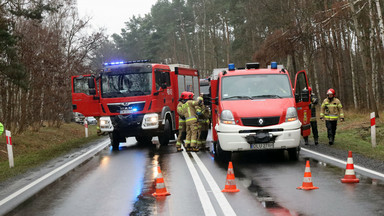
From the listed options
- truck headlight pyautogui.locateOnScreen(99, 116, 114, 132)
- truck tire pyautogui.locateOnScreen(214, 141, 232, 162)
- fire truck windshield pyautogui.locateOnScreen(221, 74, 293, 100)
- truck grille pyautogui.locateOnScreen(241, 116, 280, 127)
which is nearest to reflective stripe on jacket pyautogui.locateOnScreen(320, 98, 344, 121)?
fire truck windshield pyautogui.locateOnScreen(221, 74, 293, 100)

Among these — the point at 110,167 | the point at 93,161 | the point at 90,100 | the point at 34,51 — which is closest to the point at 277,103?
the point at 110,167

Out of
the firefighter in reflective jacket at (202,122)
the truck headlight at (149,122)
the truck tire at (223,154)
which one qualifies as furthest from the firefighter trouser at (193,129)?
the truck tire at (223,154)

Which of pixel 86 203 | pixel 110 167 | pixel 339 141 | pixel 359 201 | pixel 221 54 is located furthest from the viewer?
pixel 221 54

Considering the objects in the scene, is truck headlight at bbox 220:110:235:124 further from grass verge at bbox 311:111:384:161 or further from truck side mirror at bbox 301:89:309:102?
grass verge at bbox 311:111:384:161

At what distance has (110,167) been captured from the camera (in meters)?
12.6

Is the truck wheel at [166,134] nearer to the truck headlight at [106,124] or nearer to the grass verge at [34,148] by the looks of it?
the truck headlight at [106,124]

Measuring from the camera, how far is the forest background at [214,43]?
903 inches

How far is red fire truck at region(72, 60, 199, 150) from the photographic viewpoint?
1736 cm

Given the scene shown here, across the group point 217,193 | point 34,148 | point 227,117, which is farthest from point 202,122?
point 34,148

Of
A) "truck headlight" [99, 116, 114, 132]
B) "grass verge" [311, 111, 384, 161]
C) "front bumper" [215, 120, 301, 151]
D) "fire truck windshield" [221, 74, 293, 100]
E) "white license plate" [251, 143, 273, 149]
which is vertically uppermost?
"fire truck windshield" [221, 74, 293, 100]

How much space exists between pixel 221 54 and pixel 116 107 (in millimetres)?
55150

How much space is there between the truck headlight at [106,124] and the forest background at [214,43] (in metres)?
2.92

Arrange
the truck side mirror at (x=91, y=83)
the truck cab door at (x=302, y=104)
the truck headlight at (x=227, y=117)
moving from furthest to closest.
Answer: the truck side mirror at (x=91, y=83)
the truck cab door at (x=302, y=104)
the truck headlight at (x=227, y=117)

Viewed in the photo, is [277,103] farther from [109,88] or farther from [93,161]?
[109,88]
